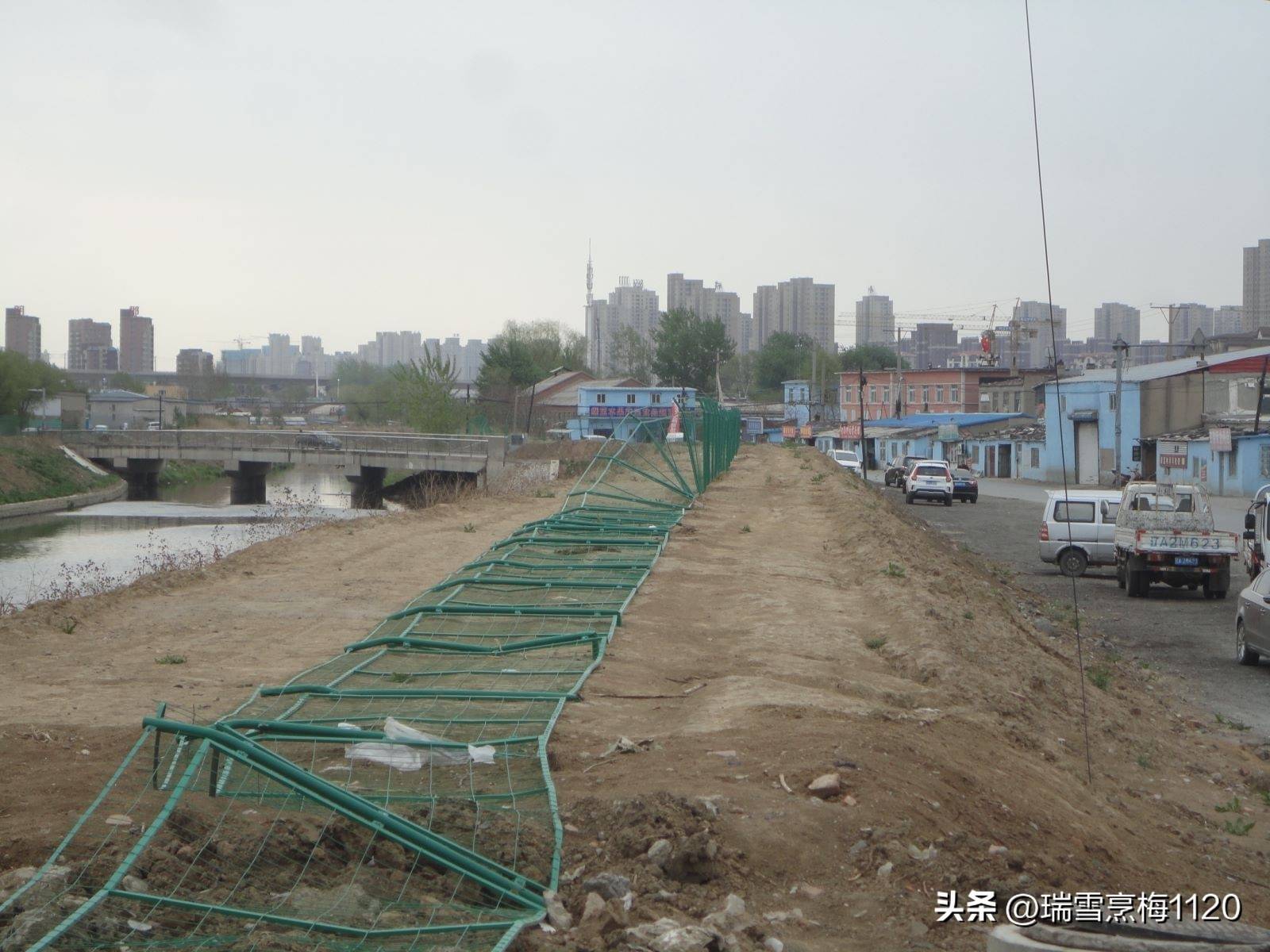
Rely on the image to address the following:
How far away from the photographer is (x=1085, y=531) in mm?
24734

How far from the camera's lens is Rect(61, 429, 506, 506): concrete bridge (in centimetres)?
5872

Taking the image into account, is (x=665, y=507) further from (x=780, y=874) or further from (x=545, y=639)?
(x=780, y=874)

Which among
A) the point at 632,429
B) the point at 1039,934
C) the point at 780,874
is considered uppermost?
the point at 632,429

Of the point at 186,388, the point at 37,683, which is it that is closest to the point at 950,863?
A: the point at 37,683

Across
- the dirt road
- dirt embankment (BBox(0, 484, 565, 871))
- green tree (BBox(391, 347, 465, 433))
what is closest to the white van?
the dirt road

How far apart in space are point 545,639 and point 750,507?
16.2 meters

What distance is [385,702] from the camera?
9227 mm

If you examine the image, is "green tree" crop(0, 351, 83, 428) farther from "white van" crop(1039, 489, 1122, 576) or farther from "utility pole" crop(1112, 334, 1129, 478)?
"white van" crop(1039, 489, 1122, 576)

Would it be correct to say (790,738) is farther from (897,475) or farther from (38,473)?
(38,473)

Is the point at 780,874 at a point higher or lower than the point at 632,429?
lower

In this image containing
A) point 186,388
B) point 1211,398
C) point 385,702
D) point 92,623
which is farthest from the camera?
point 186,388

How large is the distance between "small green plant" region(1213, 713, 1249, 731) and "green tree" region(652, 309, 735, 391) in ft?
350

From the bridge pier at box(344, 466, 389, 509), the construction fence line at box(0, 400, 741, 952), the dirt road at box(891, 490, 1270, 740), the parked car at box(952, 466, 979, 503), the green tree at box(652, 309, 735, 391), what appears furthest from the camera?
the green tree at box(652, 309, 735, 391)

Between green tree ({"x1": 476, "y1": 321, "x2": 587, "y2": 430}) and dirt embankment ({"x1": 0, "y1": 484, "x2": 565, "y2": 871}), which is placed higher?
green tree ({"x1": 476, "y1": 321, "x2": 587, "y2": 430})
